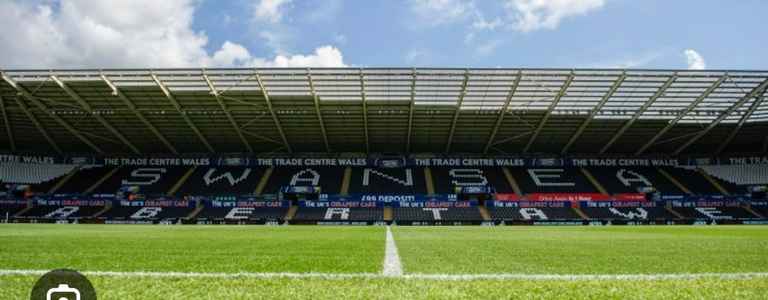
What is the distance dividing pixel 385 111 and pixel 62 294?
105 ft

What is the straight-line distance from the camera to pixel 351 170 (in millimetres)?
42438

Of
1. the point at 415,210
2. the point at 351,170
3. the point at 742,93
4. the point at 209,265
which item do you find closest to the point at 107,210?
the point at 351,170

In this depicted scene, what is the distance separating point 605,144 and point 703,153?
9.74 metres

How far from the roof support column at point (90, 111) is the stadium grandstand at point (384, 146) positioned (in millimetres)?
166

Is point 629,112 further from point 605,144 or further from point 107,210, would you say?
point 107,210

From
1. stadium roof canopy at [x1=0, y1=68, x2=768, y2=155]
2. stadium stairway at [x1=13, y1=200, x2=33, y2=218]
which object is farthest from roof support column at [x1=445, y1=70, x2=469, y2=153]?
stadium stairway at [x1=13, y1=200, x2=33, y2=218]

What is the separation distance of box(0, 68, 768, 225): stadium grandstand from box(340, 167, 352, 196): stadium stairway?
0.59 ft

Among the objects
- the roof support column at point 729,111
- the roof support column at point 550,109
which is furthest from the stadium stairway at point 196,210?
the roof support column at point 729,111

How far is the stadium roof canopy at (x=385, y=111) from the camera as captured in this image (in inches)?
1141

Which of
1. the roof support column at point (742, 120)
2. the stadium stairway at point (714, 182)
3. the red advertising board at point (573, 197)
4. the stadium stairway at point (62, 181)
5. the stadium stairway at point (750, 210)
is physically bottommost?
the stadium stairway at point (750, 210)

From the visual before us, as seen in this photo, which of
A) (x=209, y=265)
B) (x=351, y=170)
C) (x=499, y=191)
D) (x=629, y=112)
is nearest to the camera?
(x=209, y=265)

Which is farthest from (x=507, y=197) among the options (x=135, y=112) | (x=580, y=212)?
(x=135, y=112)

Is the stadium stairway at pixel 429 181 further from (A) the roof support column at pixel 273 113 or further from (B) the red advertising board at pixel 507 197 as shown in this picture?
(A) the roof support column at pixel 273 113

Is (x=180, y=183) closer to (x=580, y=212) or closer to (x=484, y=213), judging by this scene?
(x=484, y=213)
